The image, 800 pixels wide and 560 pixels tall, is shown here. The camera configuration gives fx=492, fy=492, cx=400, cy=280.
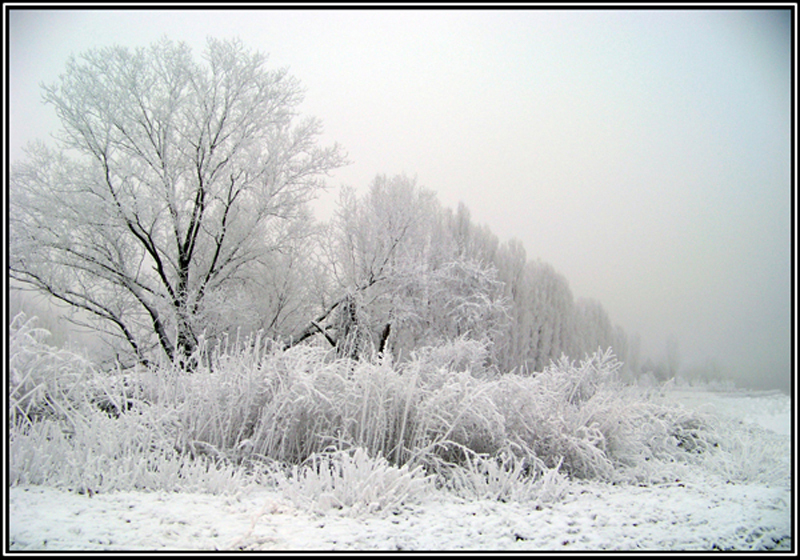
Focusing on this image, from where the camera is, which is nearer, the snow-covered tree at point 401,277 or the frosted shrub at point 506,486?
the frosted shrub at point 506,486

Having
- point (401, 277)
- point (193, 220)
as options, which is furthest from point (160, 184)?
point (401, 277)

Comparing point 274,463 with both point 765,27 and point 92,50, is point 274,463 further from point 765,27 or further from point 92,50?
point 92,50

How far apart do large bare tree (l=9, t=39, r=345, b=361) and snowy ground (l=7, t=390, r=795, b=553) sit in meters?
7.17

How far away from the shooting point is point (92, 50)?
9984 millimetres

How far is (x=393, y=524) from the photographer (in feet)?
6.99

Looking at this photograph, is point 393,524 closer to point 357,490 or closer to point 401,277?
point 357,490

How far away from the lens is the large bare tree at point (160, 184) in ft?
31.4

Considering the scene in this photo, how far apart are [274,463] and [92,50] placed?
34.9 ft

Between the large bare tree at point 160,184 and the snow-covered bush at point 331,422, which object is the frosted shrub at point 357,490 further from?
the large bare tree at point 160,184

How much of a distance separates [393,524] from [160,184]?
9.67 metres

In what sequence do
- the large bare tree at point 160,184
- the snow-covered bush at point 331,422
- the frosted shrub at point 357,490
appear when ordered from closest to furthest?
1. the frosted shrub at point 357,490
2. the snow-covered bush at point 331,422
3. the large bare tree at point 160,184

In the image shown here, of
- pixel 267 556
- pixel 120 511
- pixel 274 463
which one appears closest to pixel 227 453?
pixel 274 463

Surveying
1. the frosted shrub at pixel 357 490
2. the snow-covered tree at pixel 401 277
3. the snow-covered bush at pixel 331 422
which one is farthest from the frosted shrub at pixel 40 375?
the snow-covered tree at pixel 401 277

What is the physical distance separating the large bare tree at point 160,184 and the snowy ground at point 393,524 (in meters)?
7.17
